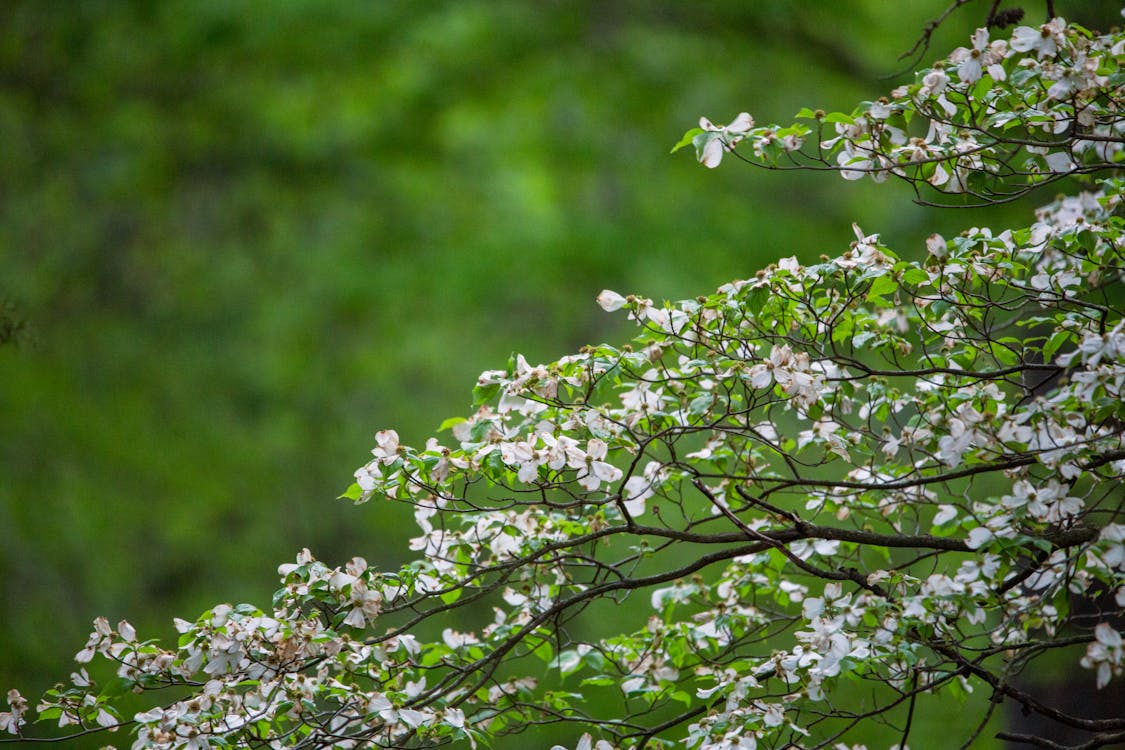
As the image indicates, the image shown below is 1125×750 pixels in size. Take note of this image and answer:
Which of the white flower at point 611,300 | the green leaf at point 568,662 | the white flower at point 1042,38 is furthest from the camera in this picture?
the green leaf at point 568,662

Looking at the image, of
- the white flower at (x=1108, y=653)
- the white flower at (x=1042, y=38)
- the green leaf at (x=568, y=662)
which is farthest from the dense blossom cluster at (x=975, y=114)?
the green leaf at (x=568, y=662)

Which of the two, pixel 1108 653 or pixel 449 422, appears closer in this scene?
pixel 1108 653

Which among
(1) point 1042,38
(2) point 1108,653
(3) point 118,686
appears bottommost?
(2) point 1108,653

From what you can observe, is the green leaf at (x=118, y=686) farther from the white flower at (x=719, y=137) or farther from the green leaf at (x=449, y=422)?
the white flower at (x=719, y=137)

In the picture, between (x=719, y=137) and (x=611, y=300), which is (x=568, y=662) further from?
(x=719, y=137)

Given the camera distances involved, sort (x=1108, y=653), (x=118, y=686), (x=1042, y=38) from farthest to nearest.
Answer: (x=118, y=686), (x=1042, y=38), (x=1108, y=653)

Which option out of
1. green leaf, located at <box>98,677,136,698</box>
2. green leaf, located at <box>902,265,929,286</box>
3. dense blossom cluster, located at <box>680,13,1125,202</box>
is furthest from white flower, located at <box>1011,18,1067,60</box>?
green leaf, located at <box>98,677,136,698</box>

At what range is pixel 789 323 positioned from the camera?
157cm

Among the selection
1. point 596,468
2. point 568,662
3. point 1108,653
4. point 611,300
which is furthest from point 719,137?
point 568,662

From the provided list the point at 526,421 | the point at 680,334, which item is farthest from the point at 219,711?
the point at 680,334

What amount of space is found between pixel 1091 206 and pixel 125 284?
4221 mm

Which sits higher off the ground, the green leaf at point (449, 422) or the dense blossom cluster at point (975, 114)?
the dense blossom cluster at point (975, 114)

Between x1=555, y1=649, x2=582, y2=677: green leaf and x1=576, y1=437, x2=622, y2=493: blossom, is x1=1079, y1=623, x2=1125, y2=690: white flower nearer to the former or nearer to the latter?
x1=576, y1=437, x2=622, y2=493: blossom

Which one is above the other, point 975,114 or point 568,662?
point 975,114
